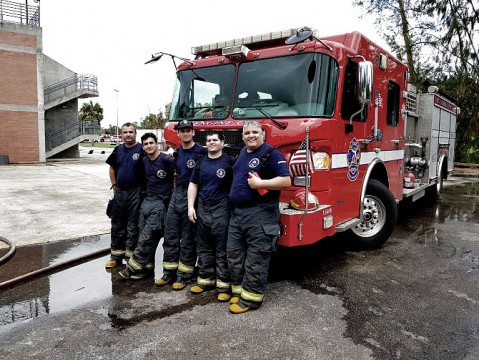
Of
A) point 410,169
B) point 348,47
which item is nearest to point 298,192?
point 348,47

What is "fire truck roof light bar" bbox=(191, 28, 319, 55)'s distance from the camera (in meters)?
4.55

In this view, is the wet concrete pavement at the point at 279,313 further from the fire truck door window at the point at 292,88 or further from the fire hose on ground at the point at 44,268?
the fire truck door window at the point at 292,88

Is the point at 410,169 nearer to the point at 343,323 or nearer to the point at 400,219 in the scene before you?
the point at 400,219

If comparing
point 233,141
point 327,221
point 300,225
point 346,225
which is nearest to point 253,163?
→ point 300,225

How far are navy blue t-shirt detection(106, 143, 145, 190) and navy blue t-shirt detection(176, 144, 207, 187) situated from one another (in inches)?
22.7

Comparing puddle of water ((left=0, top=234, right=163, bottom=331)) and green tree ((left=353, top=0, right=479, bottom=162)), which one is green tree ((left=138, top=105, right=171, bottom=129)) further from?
puddle of water ((left=0, top=234, right=163, bottom=331))

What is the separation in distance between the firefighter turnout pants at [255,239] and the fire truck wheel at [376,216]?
7.35ft

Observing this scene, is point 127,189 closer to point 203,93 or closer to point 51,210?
point 203,93

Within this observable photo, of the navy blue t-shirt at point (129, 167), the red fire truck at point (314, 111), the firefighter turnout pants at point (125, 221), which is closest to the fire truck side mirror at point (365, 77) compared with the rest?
the red fire truck at point (314, 111)

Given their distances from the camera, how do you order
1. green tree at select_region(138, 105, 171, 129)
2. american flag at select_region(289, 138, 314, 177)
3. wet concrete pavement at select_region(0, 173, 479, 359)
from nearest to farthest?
wet concrete pavement at select_region(0, 173, 479, 359) → american flag at select_region(289, 138, 314, 177) → green tree at select_region(138, 105, 171, 129)

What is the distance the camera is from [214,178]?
12.5ft

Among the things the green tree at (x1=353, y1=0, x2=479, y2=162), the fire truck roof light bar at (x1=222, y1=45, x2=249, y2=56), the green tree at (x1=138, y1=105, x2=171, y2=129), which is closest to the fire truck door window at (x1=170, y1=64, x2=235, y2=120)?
the fire truck roof light bar at (x1=222, y1=45, x2=249, y2=56)

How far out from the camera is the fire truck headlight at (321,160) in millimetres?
4164

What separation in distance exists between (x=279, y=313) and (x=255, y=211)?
933 mm
